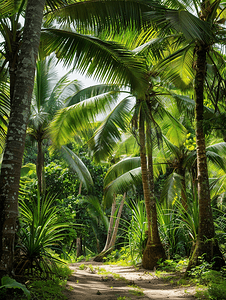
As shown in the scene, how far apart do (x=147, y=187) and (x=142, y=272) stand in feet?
7.55

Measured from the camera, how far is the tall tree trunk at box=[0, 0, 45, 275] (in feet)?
11.9

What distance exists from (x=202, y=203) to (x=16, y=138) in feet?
12.6

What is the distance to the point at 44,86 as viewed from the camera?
12.4 metres

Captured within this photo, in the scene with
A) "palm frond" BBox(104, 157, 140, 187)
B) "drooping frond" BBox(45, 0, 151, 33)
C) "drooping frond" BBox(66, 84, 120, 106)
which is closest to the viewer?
"drooping frond" BBox(45, 0, 151, 33)

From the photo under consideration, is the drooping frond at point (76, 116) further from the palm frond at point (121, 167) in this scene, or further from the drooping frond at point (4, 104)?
the palm frond at point (121, 167)

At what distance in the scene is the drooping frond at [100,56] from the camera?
18.7 feet

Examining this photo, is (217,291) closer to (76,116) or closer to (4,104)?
(4,104)

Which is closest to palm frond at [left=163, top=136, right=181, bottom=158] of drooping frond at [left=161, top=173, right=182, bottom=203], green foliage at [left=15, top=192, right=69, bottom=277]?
drooping frond at [left=161, top=173, right=182, bottom=203]

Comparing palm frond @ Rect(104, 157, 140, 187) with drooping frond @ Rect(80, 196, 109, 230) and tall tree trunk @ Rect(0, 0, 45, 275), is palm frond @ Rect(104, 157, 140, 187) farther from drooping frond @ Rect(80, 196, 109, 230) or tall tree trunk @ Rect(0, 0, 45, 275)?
tall tree trunk @ Rect(0, 0, 45, 275)

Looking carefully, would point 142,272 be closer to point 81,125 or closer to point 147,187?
point 147,187

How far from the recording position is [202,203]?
5832 mm

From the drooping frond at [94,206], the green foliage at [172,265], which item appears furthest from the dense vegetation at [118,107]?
the drooping frond at [94,206]

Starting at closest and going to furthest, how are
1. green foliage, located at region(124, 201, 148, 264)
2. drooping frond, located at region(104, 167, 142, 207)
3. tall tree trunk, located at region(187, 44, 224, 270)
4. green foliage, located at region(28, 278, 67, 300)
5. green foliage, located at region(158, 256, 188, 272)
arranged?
green foliage, located at region(28, 278, 67, 300) → tall tree trunk, located at region(187, 44, 224, 270) → green foliage, located at region(158, 256, 188, 272) → green foliage, located at region(124, 201, 148, 264) → drooping frond, located at region(104, 167, 142, 207)

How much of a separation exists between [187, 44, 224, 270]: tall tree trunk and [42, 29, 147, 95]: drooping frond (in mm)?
1264
